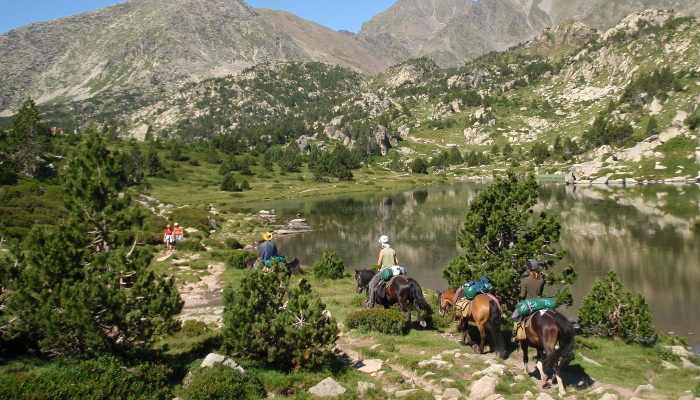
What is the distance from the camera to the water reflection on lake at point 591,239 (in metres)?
23.4

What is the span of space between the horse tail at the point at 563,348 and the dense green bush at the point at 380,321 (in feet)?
17.9

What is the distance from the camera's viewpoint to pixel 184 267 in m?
27.9

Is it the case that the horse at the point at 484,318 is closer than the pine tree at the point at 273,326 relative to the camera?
No

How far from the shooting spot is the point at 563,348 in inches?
404

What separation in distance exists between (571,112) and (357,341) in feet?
681

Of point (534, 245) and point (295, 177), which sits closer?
point (534, 245)

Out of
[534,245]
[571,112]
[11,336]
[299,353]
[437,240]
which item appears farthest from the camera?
[571,112]

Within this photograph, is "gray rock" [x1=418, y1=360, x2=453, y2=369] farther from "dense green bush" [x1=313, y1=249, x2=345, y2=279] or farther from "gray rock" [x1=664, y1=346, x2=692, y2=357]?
"dense green bush" [x1=313, y1=249, x2=345, y2=279]

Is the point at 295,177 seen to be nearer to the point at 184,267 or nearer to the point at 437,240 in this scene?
the point at 437,240

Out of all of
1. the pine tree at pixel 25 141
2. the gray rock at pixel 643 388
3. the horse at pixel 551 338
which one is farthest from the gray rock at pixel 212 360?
the pine tree at pixel 25 141

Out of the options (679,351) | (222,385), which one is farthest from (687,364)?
(222,385)

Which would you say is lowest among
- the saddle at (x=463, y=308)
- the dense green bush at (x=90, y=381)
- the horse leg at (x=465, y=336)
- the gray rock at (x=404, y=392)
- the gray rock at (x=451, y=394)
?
the horse leg at (x=465, y=336)

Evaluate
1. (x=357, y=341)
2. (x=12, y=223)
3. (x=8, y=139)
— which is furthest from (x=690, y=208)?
(x=8, y=139)

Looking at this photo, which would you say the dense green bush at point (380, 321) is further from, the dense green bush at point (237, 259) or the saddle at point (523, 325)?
the dense green bush at point (237, 259)
